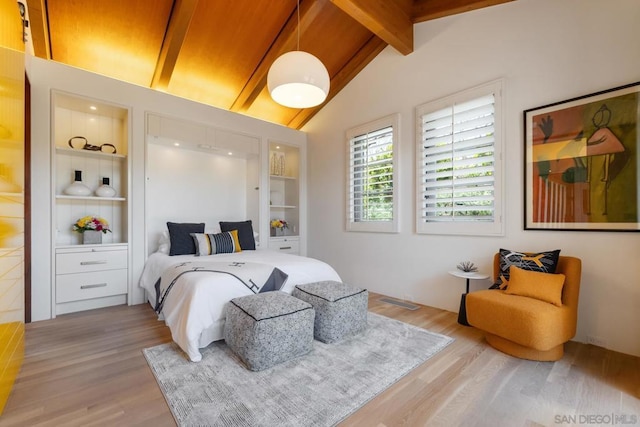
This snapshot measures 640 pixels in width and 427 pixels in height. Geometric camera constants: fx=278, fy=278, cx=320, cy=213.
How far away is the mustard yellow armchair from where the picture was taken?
1.93 m

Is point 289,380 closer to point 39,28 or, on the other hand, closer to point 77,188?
point 77,188

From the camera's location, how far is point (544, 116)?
2520 millimetres

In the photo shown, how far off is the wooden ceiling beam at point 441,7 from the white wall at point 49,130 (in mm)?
2941

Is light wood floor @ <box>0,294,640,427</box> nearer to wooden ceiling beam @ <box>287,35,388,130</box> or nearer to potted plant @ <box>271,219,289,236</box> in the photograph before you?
potted plant @ <box>271,219,289,236</box>

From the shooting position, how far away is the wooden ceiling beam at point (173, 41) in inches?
107

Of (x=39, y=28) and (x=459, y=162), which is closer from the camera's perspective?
(x=39, y=28)

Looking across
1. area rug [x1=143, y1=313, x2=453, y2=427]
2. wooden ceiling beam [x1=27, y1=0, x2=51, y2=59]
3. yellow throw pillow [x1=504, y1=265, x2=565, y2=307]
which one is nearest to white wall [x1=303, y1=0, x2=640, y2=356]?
Answer: yellow throw pillow [x1=504, y1=265, x2=565, y2=307]

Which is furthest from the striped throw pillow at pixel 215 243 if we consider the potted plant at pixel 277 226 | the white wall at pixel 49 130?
the potted plant at pixel 277 226

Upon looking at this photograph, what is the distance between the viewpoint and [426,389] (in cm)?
172

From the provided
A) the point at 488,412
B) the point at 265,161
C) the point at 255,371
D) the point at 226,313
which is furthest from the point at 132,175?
the point at 488,412

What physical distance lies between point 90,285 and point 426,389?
3.51m

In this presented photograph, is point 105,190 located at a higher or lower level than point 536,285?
higher

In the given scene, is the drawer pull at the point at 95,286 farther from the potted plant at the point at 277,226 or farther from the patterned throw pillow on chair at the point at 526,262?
the patterned throw pillow on chair at the point at 526,262

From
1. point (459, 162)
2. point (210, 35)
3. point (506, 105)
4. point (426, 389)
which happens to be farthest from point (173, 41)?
point (426, 389)
